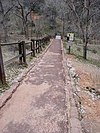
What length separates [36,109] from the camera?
4137mm

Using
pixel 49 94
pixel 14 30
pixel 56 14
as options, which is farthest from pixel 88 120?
pixel 56 14

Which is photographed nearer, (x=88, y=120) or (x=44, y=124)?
(x=44, y=124)

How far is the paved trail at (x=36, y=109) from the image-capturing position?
3474 mm

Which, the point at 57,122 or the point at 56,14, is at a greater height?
the point at 56,14

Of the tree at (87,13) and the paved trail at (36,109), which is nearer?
the paved trail at (36,109)

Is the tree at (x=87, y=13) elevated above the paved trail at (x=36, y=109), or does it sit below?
above

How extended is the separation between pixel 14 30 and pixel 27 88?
40681mm

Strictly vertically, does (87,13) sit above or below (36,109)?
above

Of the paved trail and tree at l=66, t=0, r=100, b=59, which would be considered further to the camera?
tree at l=66, t=0, r=100, b=59

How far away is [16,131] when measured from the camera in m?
3.35

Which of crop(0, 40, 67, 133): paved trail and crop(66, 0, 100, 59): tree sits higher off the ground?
crop(66, 0, 100, 59): tree

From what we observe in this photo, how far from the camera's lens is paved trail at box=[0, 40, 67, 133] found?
347cm

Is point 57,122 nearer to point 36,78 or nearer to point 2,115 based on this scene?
point 2,115

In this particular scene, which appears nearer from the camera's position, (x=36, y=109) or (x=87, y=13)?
(x=36, y=109)
